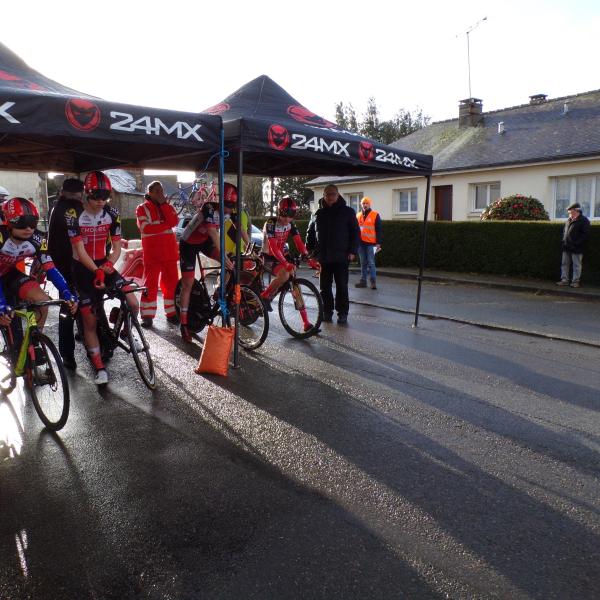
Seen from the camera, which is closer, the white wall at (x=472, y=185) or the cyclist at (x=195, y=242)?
the cyclist at (x=195, y=242)

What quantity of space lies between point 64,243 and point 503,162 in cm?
1920

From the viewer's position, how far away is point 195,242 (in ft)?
25.2

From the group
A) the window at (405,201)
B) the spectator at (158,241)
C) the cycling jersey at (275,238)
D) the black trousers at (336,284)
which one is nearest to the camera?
the spectator at (158,241)

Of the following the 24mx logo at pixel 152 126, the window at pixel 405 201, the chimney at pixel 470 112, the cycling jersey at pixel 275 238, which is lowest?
the cycling jersey at pixel 275 238

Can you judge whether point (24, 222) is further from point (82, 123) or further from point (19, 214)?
point (82, 123)

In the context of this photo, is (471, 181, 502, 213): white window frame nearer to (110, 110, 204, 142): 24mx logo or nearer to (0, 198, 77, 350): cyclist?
(110, 110, 204, 142): 24mx logo

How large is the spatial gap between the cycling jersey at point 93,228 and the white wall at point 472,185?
1825 centimetres

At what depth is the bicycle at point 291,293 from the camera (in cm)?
794

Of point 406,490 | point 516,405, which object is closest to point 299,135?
point 516,405

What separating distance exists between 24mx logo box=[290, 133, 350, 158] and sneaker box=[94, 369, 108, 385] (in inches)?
121

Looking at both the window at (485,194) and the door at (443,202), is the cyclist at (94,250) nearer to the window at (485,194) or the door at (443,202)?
the window at (485,194)

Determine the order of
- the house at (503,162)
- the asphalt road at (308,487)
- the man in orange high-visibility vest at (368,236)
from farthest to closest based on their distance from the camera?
1. the house at (503,162)
2. the man in orange high-visibility vest at (368,236)
3. the asphalt road at (308,487)

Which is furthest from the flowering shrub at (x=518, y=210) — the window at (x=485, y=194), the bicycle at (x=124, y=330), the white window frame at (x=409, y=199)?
the bicycle at (x=124, y=330)

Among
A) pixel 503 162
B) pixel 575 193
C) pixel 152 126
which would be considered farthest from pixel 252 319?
pixel 503 162
